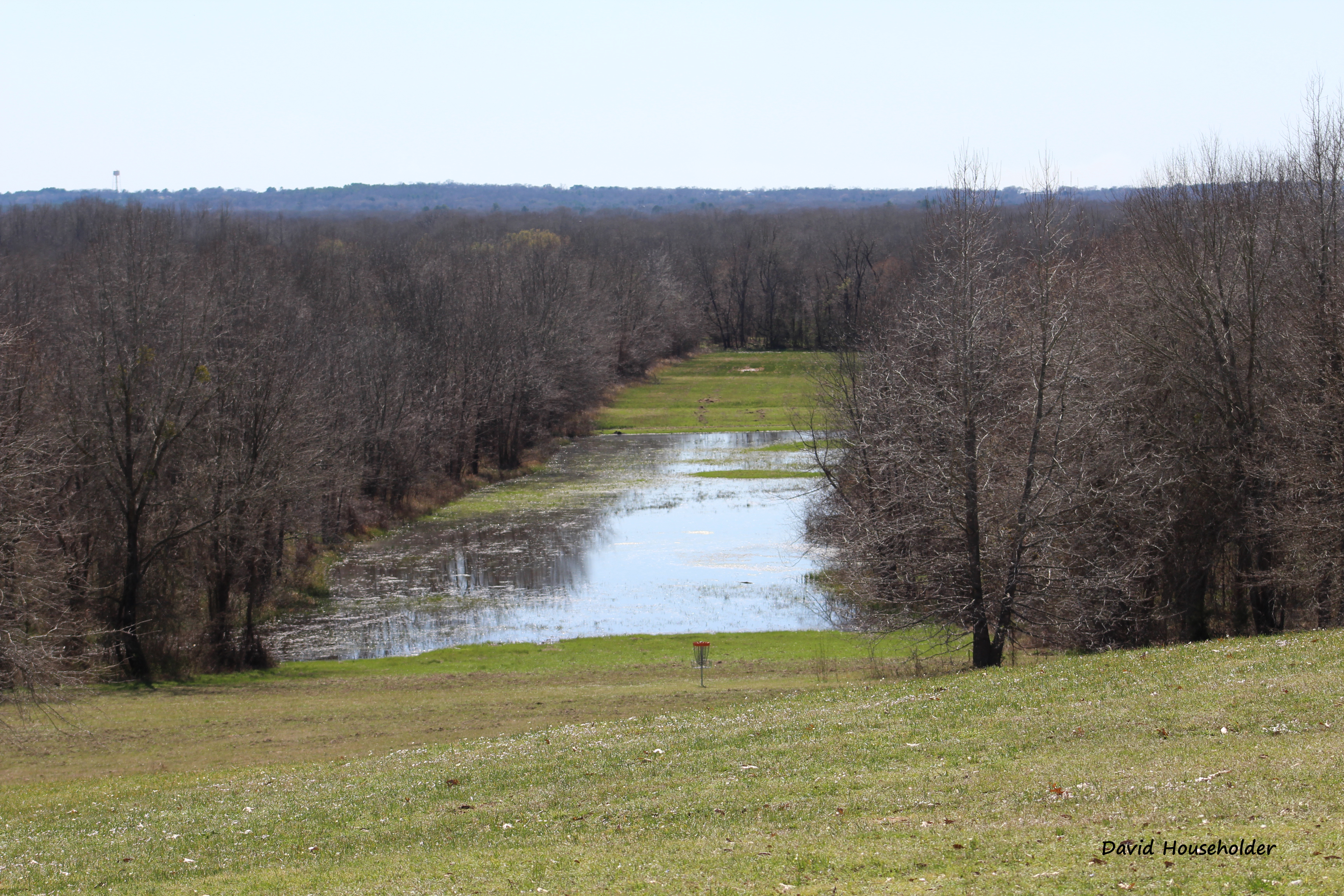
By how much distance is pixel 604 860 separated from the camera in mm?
10734

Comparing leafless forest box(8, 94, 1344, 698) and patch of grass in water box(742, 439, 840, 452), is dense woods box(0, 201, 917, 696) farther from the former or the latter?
patch of grass in water box(742, 439, 840, 452)

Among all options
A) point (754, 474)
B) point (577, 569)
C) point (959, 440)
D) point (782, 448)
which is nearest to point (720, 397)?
point (782, 448)

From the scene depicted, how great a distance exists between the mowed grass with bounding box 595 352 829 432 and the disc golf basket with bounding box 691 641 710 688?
164ft

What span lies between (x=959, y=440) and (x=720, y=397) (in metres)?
84.0

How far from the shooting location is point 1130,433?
27.1 metres

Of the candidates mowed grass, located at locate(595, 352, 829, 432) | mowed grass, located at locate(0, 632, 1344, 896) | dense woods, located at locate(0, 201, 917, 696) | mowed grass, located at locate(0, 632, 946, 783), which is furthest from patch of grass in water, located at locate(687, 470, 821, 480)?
mowed grass, located at locate(0, 632, 1344, 896)

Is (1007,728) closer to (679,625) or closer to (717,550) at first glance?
(679,625)

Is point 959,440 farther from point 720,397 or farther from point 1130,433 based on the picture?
point 720,397

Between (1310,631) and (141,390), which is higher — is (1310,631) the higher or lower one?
the lower one

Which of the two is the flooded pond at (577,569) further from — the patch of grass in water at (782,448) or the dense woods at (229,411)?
the patch of grass in water at (782,448)

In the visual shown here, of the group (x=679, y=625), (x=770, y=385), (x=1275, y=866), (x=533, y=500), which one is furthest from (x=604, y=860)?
(x=770, y=385)

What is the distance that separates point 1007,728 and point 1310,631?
31.6 ft

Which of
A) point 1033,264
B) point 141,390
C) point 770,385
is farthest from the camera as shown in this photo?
point 770,385

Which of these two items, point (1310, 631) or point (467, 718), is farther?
point (467, 718)
